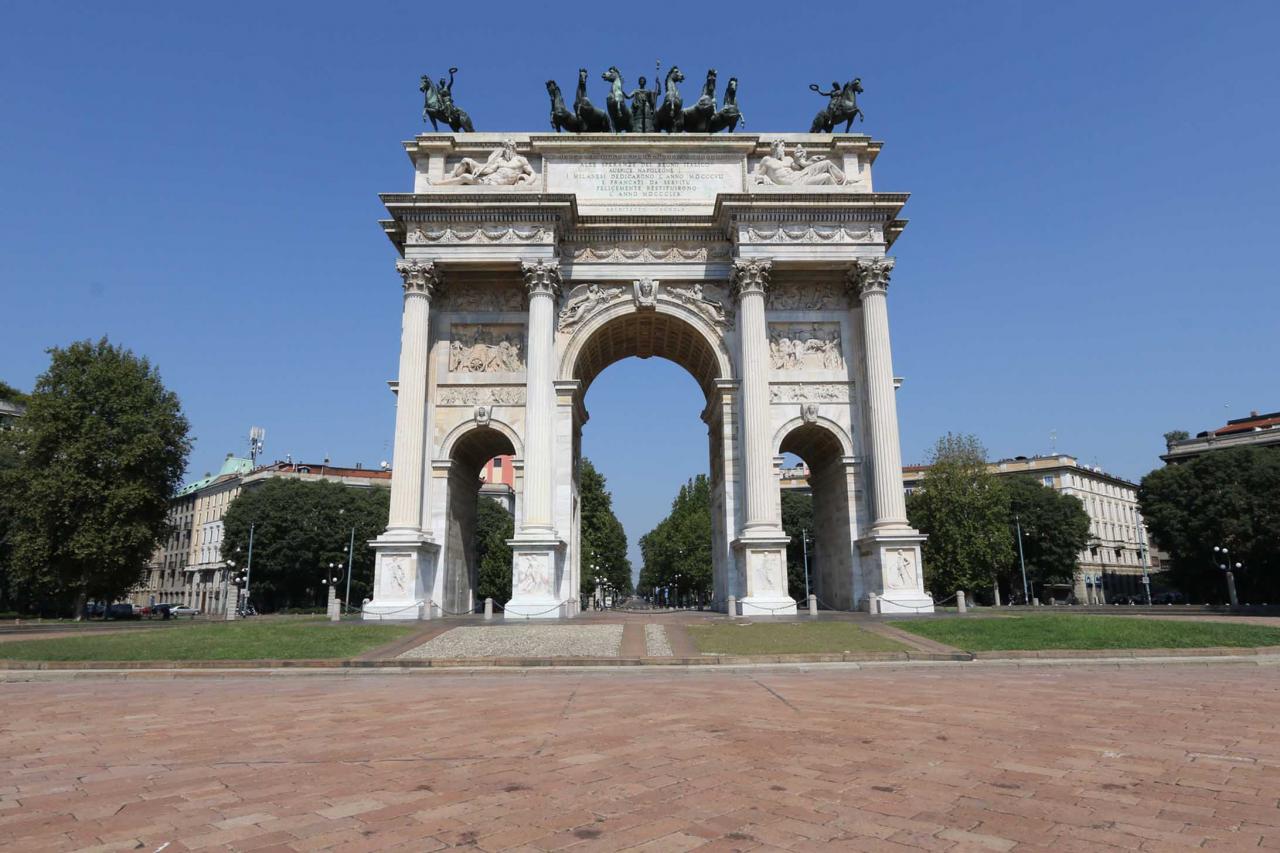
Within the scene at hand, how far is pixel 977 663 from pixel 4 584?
67209 millimetres

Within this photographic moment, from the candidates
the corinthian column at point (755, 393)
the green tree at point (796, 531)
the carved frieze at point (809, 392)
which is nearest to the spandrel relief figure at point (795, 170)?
the corinthian column at point (755, 393)

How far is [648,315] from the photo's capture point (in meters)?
32.3

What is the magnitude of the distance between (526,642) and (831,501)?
702 inches

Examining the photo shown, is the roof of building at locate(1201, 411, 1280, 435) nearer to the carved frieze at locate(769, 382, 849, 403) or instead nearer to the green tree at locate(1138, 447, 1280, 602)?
the green tree at locate(1138, 447, 1280, 602)

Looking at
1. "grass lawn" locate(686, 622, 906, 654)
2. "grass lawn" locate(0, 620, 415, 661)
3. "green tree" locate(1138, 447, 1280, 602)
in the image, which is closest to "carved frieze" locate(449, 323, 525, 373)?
"grass lawn" locate(0, 620, 415, 661)

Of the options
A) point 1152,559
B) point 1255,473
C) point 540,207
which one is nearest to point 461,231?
point 540,207

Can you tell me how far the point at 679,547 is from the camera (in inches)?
3369

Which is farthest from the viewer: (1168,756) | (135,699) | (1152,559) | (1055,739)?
(1152,559)

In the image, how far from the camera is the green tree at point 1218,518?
5159 centimetres

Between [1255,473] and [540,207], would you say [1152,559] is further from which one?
[540,207]

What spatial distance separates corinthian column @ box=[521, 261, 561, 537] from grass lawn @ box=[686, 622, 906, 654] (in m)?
8.40

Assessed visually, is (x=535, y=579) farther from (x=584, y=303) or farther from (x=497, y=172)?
(x=497, y=172)

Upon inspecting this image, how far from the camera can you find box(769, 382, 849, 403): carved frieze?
102 feet

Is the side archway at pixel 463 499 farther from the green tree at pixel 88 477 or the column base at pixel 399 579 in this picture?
the green tree at pixel 88 477
